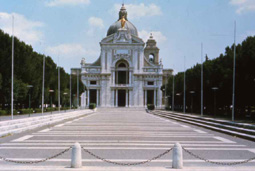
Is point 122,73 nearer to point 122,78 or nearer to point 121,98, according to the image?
point 122,78

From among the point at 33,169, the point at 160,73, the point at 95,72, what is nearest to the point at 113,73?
the point at 95,72

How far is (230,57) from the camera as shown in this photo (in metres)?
46.9

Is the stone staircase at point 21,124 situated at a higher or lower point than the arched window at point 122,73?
lower

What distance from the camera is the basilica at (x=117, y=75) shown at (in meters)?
103

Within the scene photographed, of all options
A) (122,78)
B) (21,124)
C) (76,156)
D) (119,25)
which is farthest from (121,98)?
(76,156)

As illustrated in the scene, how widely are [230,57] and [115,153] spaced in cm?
3626

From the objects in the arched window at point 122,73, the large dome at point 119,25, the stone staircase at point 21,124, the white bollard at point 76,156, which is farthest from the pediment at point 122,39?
the white bollard at point 76,156

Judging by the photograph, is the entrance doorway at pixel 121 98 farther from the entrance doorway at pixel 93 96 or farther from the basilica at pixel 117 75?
the entrance doorway at pixel 93 96

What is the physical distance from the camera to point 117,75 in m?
106

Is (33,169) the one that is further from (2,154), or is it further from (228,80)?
(228,80)

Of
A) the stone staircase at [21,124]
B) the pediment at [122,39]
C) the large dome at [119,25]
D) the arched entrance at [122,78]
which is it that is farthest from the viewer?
the large dome at [119,25]

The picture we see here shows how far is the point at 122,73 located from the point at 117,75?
2762mm

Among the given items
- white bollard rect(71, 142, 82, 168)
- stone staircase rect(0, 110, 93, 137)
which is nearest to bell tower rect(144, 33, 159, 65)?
stone staircase rect(0, 110, 93, 137)

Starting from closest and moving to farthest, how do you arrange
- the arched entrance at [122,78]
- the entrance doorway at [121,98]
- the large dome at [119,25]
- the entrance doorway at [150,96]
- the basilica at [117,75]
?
the basilica at [117,75]
the arched entrance at [122,78]
the entrance doorway at [121,98]
the entrance doorway at [150,96]
the large dome at [119,25]
